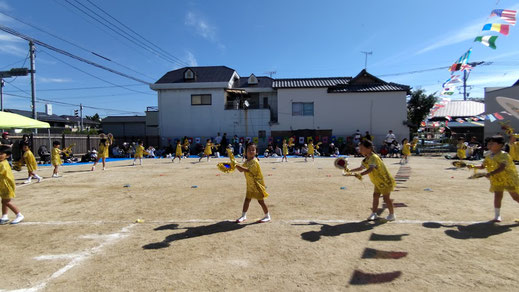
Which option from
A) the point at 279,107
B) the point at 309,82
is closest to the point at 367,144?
the point at 279,107

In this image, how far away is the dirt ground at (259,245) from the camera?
315 centimetres

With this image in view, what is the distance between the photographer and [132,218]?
5754 millimetres

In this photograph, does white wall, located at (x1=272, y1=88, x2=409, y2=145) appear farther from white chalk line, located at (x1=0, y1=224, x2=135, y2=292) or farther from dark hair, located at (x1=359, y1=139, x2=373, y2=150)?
white chalk line, located at (x1=0, y1=224, x2=135, y2=292)

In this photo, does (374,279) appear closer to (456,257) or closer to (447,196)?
(456,257)

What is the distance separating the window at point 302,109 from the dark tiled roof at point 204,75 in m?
8.01

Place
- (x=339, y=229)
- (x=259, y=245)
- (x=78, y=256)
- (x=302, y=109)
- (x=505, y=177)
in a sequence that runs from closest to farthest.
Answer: (x=78, y=256)
(x=259, y=245)
(x=339, y=229)
(x=505, y=177)
(x=302, y=109)

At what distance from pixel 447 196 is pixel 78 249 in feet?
27.9

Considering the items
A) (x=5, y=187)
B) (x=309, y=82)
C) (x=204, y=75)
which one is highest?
(x=204, y=75)

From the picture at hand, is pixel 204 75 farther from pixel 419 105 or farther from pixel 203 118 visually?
pixel 419 105

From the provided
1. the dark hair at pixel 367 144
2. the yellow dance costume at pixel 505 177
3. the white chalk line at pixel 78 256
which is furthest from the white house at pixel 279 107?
the white chalk line at pixel 78 256

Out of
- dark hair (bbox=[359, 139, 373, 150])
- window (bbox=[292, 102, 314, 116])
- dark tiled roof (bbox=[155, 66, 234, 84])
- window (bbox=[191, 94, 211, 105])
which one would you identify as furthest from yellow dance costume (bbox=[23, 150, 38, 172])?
window (bbox=[292, 102, 314, 116])

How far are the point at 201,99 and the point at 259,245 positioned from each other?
2761cm

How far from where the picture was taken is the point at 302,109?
95.3 ft

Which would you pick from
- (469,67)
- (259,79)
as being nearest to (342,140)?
(259,79)
